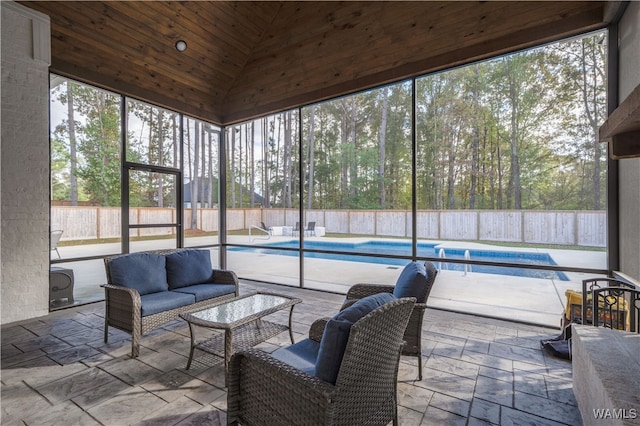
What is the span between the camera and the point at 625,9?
303 cm

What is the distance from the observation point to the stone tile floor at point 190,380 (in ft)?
6.61

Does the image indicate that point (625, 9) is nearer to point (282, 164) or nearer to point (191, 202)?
point (191, 202)

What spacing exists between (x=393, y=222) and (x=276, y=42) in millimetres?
5677

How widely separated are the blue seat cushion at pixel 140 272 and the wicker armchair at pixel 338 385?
2263 mm

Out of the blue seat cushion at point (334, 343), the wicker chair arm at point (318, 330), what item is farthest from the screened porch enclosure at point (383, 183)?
the blue seat cushion at point (334, 343)

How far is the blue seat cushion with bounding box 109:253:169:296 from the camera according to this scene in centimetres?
323

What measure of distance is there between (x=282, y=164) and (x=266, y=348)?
22.7 ft

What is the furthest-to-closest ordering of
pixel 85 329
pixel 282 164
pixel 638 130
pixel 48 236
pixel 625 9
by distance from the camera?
pixel 282 164, pixel 48 236, pixel 85 329, pixel 625 9, pixel 638 130

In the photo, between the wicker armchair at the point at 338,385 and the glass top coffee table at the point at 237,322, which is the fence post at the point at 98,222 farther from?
the wicker armchair at the point at 338,385

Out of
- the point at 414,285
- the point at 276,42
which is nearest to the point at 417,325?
the point at 414,285

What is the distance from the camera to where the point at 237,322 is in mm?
2529

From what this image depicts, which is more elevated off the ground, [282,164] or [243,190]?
[282,164]

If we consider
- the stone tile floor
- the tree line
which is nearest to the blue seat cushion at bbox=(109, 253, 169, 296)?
the stone tile floor

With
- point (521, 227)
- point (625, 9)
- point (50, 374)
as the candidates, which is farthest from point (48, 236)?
point (521, 227)
